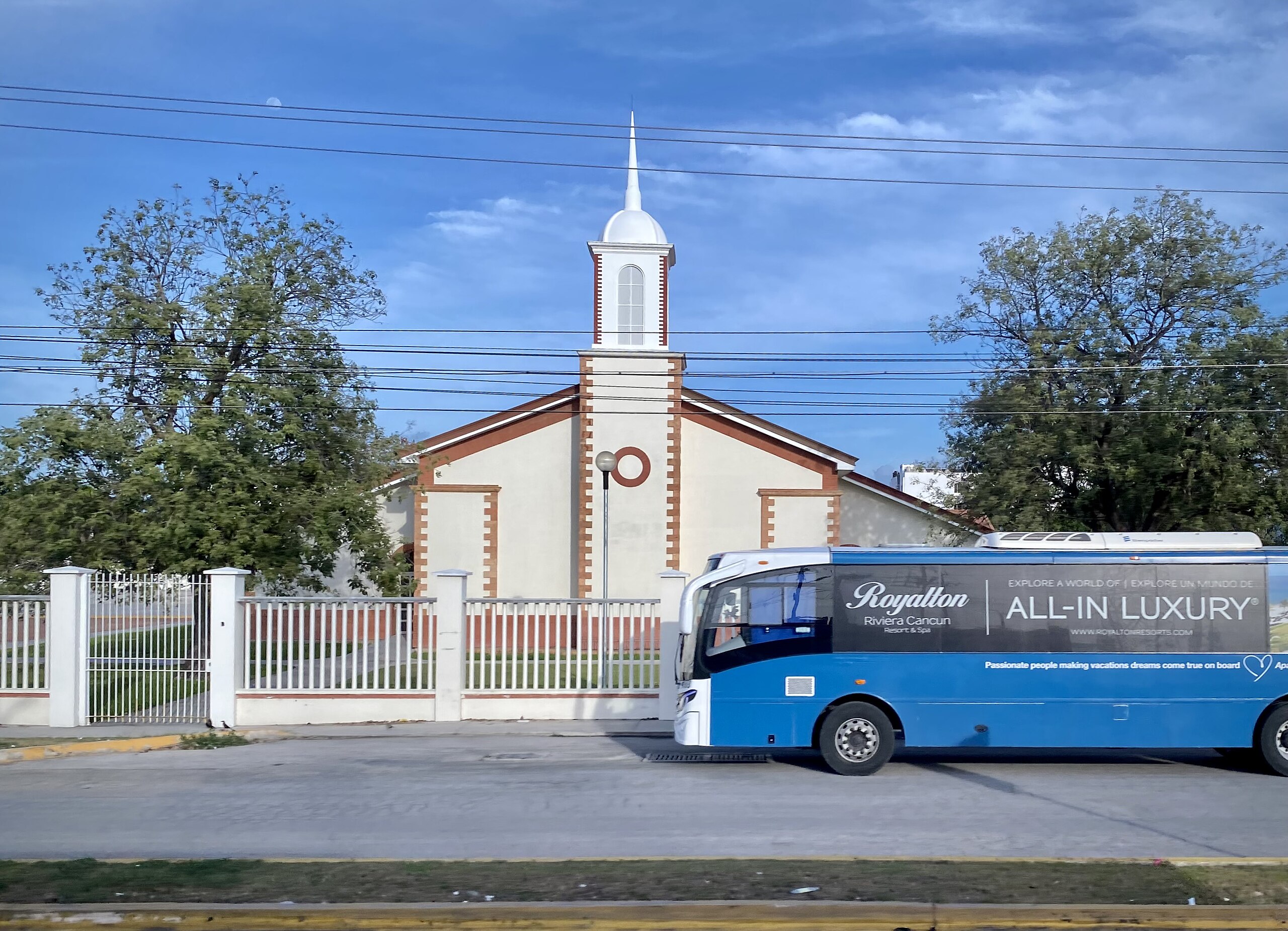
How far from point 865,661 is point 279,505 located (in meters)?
11.2

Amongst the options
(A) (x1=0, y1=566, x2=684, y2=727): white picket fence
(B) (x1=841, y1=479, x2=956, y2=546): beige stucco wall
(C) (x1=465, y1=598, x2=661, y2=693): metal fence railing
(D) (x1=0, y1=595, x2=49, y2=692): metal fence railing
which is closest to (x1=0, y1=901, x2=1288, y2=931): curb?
(A) (x1=0, y1=566, x2=684, y2=727): white picket fence

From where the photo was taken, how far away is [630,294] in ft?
95.8

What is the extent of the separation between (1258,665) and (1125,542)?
1.95 m

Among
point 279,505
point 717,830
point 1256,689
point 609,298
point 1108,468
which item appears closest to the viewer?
point 717,830

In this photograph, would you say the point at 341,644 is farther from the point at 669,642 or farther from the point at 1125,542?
the point at 1125,542

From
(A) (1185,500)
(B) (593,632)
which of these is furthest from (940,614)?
(A) (1185,500)

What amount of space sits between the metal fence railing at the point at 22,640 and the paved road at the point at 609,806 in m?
2.76

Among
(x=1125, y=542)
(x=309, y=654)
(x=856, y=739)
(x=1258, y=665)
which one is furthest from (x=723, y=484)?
(x=1258, y=665)

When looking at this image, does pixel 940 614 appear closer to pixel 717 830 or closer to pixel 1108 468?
pixel 717 830

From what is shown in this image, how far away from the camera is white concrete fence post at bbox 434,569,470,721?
1662 centimetres

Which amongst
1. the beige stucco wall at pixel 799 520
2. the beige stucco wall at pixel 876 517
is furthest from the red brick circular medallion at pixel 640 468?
the beige stucco wall at pixel 876 517

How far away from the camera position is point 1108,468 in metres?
22.1

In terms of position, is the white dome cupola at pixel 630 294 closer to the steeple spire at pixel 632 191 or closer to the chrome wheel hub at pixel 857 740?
the steeple spire at pixel 632 191

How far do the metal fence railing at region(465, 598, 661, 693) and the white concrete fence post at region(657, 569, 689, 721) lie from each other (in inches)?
8.4
